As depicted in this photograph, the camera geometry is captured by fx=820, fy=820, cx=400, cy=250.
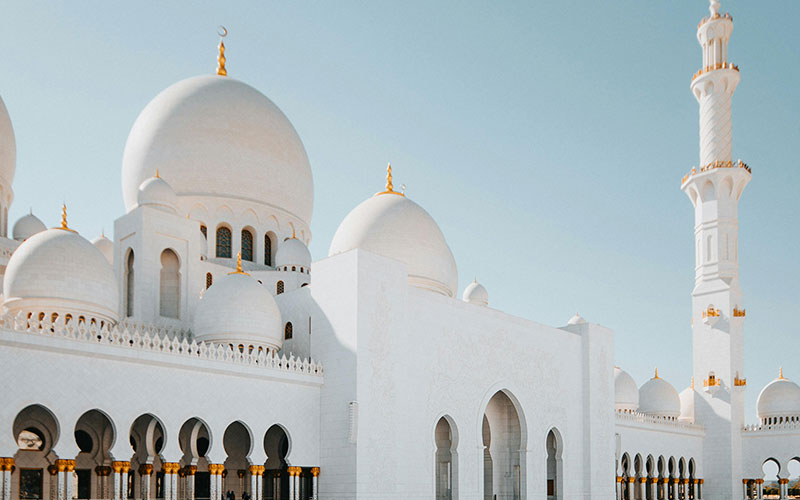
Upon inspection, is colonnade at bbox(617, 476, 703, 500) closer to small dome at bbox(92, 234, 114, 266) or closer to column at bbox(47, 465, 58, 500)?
small dome at bbox(92, 234, 114, 266)

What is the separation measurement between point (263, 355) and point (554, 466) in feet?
29.5

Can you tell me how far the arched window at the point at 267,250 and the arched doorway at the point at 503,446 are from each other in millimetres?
6295

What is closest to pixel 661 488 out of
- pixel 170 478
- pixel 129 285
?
pixel 129 285

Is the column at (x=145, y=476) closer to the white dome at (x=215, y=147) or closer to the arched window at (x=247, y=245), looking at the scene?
the arched window at (x=247, y=245)

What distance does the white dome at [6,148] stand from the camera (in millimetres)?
18312

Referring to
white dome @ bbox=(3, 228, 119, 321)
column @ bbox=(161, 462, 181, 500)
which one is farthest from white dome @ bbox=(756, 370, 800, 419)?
white dome @ bbox=(3, 228, 119, 321)

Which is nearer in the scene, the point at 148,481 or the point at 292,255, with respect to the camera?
the point at 148,481

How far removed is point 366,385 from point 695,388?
15.5 meters

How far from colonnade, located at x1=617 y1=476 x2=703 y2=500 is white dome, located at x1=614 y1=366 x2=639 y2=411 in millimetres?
2229

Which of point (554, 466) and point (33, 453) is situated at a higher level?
point (33, 453)

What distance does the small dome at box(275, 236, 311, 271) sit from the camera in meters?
19.1

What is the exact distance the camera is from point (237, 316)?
14.8 m

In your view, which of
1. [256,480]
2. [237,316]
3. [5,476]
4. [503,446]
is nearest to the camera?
[5,476]

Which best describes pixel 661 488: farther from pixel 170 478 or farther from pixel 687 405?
pixel 170 478
